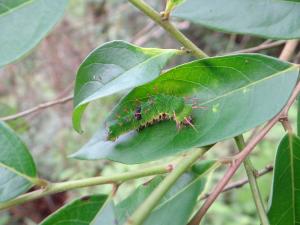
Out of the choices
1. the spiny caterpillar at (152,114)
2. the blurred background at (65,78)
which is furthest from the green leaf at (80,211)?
the blurred background at (65,78)

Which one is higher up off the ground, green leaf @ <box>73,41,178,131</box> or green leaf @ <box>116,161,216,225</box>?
green leaf @ <box>73,41,178,131</box>

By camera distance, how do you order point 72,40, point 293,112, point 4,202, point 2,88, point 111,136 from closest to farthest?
point 4,202 → point 111,136 → point 293,112 → point 72,40 → point 2,88

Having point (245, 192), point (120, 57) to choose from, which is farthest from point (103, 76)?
point (245, 192)

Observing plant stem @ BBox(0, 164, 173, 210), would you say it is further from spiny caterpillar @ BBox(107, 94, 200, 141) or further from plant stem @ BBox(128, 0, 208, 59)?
plant stem @ BBox(128, 0, 208, 59)

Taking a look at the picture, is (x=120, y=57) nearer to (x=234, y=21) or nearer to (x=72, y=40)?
(x=234, y=21)

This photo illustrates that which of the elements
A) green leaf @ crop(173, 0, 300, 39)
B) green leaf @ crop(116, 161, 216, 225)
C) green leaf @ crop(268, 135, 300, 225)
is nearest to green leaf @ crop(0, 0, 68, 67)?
green leaf @ crop(173, 0, 300, 39)

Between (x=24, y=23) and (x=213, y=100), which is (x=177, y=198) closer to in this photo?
(x=213, y=100)

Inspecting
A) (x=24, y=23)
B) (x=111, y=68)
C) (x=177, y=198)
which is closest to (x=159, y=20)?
(x=111, y=68)
